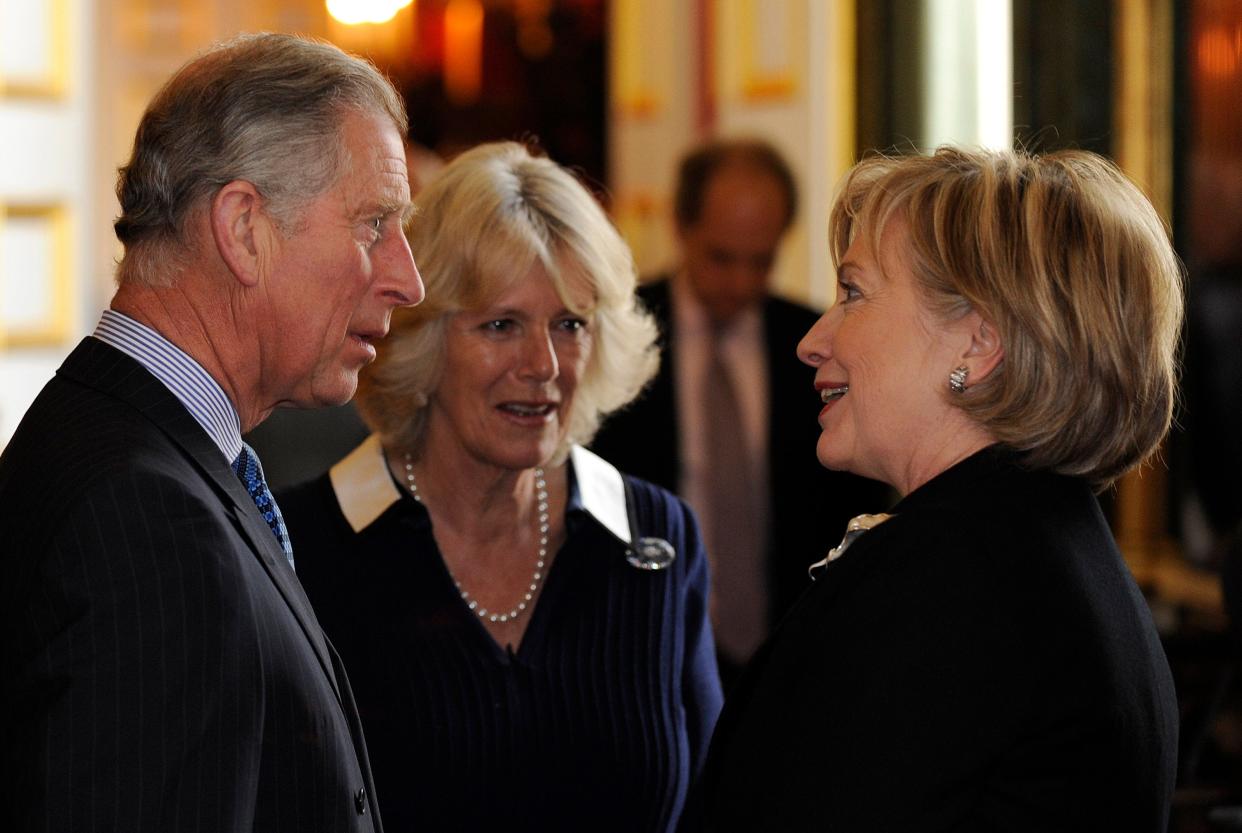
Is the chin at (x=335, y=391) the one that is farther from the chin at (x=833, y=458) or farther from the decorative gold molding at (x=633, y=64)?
the decorative gold molding at (x=633, y=64)

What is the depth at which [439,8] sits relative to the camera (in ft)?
37.2

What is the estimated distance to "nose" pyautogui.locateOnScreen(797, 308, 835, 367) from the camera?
1.76m

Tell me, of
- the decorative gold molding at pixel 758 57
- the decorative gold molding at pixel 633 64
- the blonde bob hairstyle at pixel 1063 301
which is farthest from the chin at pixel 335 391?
the decorative gold molding at pixel 633 64

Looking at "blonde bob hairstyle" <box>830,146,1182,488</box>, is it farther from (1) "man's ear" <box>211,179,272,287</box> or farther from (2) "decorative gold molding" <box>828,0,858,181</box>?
(2) "decorative gold molding" <box>828,0,858,181</box>

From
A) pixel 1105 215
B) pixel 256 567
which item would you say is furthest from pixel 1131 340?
pixel 256 567

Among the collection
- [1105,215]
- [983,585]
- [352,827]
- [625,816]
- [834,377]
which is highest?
[1105,215]

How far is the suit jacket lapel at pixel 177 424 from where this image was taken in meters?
1.38

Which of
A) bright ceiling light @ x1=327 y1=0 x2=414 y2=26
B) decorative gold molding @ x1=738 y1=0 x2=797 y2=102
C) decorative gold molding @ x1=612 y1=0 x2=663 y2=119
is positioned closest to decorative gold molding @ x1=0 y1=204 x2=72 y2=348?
decorative gold molding @ x1=738 y1=0 x2=797 y2=102

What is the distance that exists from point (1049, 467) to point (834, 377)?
283 mm

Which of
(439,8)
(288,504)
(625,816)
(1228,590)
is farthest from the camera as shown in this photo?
(439,8)

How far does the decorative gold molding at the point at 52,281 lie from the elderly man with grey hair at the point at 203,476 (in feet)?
10.4

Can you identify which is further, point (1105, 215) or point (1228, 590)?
point (1228, 590)

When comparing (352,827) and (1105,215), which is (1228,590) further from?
(352,827)

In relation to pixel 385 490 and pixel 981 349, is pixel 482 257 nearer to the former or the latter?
pixel 385 490
